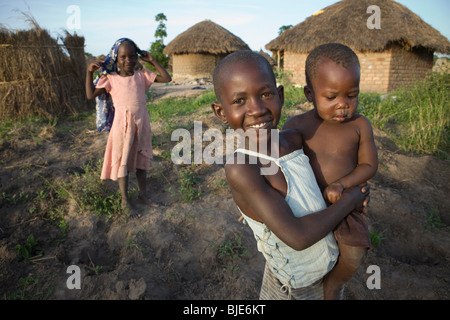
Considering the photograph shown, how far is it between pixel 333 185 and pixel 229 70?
60 cm

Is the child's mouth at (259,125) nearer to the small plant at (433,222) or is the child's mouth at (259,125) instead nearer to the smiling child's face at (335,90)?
the smiling child's face at (335,90)

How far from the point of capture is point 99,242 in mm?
2746

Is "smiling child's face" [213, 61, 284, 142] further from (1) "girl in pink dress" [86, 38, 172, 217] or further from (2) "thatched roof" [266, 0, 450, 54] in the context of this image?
(2) "thatched roof" [266, 0, 450, 54]

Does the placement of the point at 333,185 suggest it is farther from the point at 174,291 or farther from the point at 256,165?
the point at 174,291

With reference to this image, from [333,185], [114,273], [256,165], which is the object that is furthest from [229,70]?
[114,273]

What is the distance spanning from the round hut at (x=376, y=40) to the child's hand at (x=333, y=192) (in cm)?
958

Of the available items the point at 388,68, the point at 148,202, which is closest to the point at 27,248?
the point at 148,202

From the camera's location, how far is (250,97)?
1053 millimetres

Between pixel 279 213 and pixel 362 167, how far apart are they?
48 cm

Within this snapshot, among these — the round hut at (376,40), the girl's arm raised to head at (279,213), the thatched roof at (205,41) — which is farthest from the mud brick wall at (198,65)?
the girl's arm raised to head at (279,213)

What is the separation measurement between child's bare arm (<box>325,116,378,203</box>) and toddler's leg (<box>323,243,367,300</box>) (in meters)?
0.20

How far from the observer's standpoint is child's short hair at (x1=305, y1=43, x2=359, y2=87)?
3.66 feet

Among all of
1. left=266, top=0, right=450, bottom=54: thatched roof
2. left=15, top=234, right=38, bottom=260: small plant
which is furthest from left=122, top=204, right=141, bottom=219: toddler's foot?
left=266, top=0, right=450, bottom=54: thatched roof
